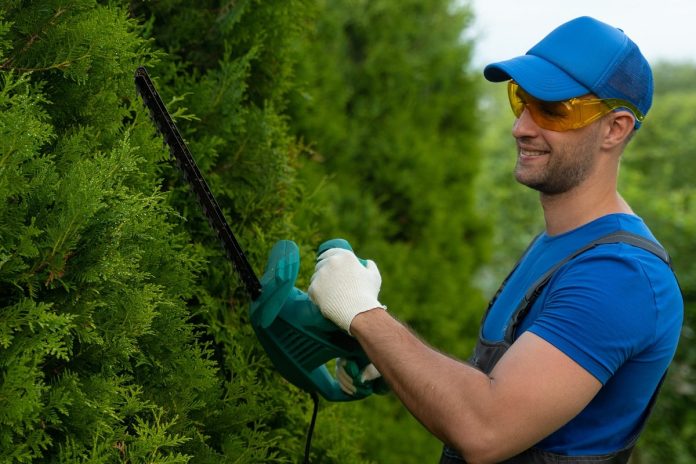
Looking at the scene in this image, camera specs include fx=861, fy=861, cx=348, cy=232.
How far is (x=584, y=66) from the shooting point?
255cm

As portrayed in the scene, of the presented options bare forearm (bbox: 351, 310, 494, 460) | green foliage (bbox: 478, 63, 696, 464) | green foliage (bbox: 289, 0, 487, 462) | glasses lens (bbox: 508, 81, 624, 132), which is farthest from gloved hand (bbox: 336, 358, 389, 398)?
green foliage (bbox: 478, 63, 696, 464)

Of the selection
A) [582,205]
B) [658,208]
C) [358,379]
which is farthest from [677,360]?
[358,379]

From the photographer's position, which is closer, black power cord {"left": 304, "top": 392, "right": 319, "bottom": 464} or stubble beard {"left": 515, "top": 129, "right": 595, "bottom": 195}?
stubble beard {"left": 515, "top": 129, "right": 595, "bottom": 195}

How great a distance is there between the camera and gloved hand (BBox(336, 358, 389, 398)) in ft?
9.16

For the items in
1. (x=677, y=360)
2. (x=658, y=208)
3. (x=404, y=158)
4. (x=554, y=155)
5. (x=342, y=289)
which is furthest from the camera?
(x=658, y=208)

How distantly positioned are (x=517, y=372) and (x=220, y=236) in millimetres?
991

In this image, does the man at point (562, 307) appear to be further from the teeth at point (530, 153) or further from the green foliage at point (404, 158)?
the green foliage at point (404, 158)

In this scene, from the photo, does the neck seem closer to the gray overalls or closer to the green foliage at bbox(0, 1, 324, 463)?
the gray overalls

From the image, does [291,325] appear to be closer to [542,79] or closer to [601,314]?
[601,314]

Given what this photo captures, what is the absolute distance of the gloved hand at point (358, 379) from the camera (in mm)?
2793

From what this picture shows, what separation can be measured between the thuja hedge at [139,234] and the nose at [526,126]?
2.91 ft

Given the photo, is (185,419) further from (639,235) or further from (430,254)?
(430,254)

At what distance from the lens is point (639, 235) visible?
251 centimetres

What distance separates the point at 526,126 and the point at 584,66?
244 millimetres
